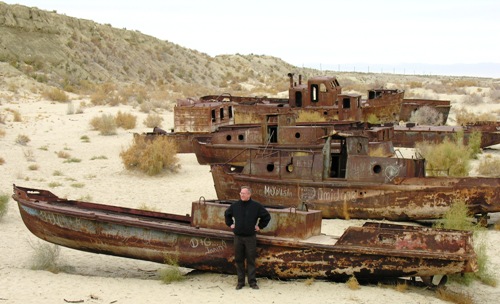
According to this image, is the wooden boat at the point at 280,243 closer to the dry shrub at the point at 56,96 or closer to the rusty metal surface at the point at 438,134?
the rusty metal surface at the point at 438,134

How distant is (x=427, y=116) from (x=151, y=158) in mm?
15274

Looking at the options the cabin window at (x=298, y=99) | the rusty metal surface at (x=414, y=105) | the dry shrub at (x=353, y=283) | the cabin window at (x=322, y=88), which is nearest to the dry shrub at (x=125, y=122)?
the cabin window at (x=298, y=99)

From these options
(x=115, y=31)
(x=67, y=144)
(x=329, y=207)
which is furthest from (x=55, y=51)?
(x=329, y=207)

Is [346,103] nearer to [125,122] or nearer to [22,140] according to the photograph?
[125,122]

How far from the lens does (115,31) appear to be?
221 feet

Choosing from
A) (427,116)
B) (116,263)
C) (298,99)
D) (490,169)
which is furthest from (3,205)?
(427,116)

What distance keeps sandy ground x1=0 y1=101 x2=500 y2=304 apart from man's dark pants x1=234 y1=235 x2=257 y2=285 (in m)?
0.20

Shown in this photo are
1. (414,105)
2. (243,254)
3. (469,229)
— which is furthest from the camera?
(414,105)

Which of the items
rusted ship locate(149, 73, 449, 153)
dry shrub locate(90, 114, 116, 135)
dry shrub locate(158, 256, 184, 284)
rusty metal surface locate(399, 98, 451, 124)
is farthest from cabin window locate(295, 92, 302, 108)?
dry shrub locate(158, 256, 184, 284)

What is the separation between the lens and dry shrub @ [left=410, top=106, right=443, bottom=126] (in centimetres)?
3000

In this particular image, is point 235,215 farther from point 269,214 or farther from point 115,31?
point 115,31

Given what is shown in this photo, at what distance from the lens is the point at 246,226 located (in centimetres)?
988

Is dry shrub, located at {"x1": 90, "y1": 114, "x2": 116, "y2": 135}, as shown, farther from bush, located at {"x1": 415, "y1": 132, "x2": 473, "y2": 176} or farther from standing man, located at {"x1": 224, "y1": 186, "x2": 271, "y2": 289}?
standing man, located at {"x1": 224, "y1": 186, "x2": 271, "y2": 289}

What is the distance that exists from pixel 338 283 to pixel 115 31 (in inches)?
2389
